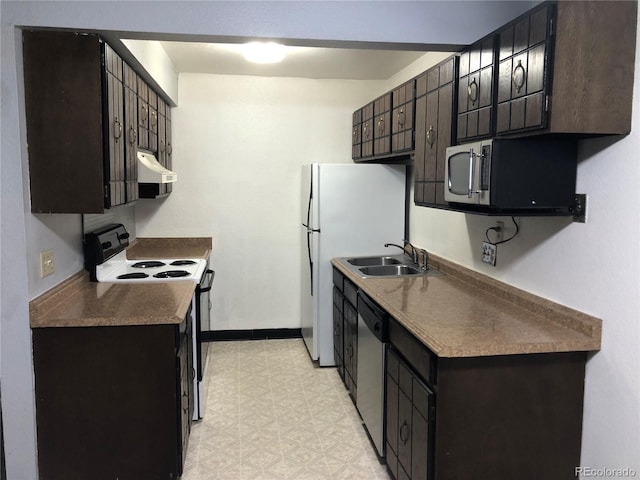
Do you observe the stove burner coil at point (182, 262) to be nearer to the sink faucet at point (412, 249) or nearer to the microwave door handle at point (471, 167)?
the sink faucet at point (412, 249)

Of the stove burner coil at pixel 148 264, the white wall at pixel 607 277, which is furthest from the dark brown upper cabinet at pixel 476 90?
the stove burner coil at pixel 148 264

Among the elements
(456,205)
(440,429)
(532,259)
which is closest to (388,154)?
(456,205)

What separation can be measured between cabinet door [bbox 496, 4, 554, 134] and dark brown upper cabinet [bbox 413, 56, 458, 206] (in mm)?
Answer: 478

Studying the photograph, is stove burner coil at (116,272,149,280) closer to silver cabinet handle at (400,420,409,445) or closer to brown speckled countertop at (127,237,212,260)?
brown speckled countertop at (127,237,212,260)

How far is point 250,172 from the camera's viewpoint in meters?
4.84

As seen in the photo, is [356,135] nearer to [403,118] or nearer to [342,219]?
[342,219]

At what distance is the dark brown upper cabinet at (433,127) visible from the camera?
2.70 m

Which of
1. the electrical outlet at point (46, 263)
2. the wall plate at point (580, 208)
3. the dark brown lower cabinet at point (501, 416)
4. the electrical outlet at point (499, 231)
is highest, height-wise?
the wall plate at point (580, 208)

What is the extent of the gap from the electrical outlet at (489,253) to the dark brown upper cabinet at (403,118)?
775 millimetres

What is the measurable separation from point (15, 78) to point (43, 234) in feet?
2.29

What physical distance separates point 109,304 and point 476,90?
199 centimetres

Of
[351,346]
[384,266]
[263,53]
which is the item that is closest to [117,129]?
[263,53]

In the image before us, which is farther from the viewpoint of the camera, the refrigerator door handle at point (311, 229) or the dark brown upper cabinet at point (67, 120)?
the refrigerator door handle at point (311, 229)

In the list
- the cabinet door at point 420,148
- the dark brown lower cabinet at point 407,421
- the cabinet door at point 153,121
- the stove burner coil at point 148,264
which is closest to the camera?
the dark brown lower cabinet at point 407,421
